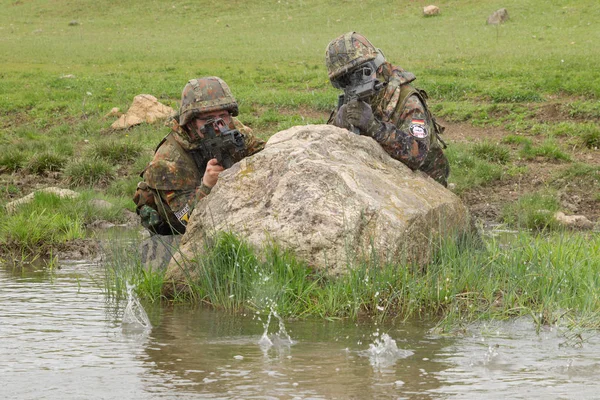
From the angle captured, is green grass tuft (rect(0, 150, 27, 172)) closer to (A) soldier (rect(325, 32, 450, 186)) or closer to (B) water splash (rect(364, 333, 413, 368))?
(A) soldier (rect(325, 32, 450, 186))

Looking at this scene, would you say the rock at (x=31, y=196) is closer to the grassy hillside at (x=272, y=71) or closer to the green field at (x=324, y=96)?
the green field at (x=324, y=96)

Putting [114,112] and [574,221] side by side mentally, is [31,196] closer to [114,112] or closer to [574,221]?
[574,221]

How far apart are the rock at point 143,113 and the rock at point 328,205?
10.0 meters

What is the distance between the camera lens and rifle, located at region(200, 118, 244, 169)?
758cm

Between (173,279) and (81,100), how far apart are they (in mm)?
13456

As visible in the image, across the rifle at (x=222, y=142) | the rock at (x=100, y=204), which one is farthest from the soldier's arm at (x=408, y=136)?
the rock at (x=100, y=204)

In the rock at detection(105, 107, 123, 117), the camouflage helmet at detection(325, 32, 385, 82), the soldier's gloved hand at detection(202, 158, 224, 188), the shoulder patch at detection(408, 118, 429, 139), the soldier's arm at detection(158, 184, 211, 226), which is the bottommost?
the rock at detection(105, 107, 123, 117)

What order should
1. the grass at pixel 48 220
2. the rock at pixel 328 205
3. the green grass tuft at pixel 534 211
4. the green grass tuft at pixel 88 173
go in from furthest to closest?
the green grass tuft at pixel 88 173
the green grass tuft at pixel 534 211
the grass at pixel 48 220
the rock at pixel 328 205

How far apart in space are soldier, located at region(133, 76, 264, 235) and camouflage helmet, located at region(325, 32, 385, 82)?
31.1 inches

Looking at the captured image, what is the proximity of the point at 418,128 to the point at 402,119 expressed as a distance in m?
0.15

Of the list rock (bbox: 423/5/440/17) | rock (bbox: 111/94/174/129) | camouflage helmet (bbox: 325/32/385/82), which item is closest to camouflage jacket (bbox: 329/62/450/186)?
camouflage helmet (bbox: 325/32/385/82)

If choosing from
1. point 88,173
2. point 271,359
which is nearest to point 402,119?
point 271,359

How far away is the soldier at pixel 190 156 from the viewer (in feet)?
25.2

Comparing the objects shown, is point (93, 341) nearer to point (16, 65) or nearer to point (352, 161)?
point (352, 161)
